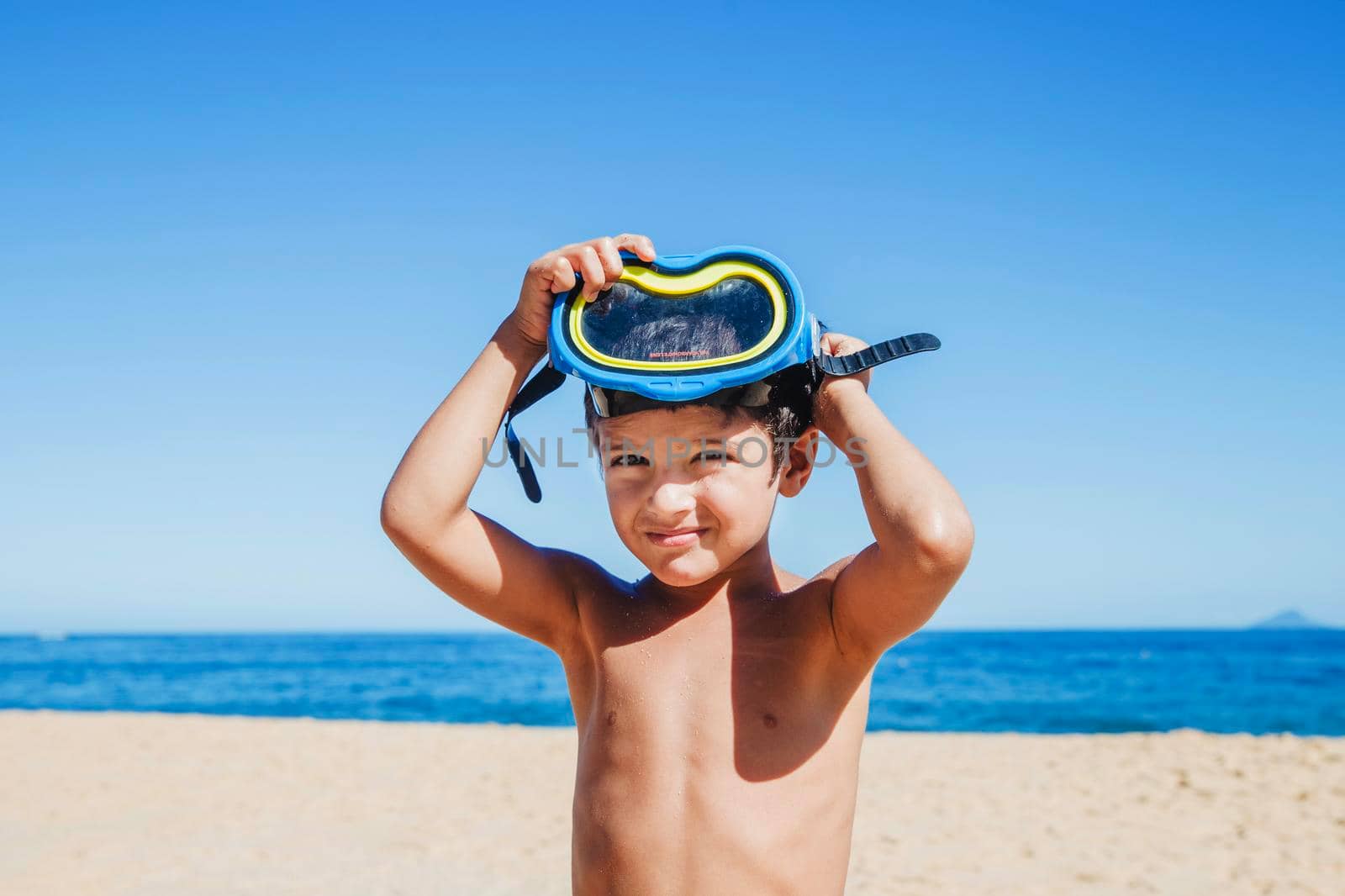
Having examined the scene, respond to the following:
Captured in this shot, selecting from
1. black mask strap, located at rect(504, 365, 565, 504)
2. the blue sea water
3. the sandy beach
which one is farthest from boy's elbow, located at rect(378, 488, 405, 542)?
the blue sea water

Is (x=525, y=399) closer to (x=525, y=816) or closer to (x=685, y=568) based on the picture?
(x=685, y=568)

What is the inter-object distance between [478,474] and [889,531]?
2.76 ft

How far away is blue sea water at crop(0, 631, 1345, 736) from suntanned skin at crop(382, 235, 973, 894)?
62.8 ft

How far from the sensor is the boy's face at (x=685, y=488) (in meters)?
1.96

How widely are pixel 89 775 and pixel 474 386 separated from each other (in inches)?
398

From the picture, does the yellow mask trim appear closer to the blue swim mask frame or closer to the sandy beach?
the blue swim mask frame

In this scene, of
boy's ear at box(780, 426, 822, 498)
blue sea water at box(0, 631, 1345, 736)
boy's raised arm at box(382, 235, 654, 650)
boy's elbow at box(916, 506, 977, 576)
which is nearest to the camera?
boy's elbow at box(916, 506, 977, 576)

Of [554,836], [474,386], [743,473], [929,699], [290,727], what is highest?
[474,386]

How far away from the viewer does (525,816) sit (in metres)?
8.47

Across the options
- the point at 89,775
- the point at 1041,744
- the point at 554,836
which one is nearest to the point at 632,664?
the point at 554,836

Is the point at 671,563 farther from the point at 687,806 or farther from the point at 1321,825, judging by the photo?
the point at 1321,825

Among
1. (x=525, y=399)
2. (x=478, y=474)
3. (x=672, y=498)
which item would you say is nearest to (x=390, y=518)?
(x=478, y=474)

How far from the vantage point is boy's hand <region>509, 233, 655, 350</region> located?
1983 millimetres

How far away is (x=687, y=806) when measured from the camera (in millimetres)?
1993
